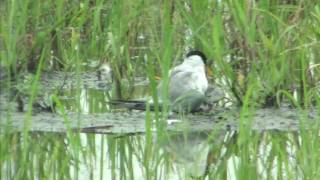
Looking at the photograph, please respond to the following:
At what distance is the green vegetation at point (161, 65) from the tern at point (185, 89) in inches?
3.4

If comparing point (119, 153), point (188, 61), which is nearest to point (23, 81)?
point (188, 61)

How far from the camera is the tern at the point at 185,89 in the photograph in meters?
4.09

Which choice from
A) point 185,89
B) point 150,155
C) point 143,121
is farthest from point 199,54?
point 150,155

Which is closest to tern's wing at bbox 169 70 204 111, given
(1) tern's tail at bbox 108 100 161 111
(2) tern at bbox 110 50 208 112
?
(2) tern at bbox 110 50 208 112

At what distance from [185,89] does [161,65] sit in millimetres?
234

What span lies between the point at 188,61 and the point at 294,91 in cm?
42

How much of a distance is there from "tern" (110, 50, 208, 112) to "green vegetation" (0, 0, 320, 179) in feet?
0.28

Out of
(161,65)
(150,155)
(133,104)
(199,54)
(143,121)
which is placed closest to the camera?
(150,155)

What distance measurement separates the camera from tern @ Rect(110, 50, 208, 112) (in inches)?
161

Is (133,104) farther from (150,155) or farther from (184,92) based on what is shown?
(150,155)

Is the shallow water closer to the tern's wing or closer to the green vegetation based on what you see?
the green vegetation

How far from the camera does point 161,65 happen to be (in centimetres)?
391

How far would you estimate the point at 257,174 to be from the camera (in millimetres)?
3281

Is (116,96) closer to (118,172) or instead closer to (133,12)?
(133,12)
